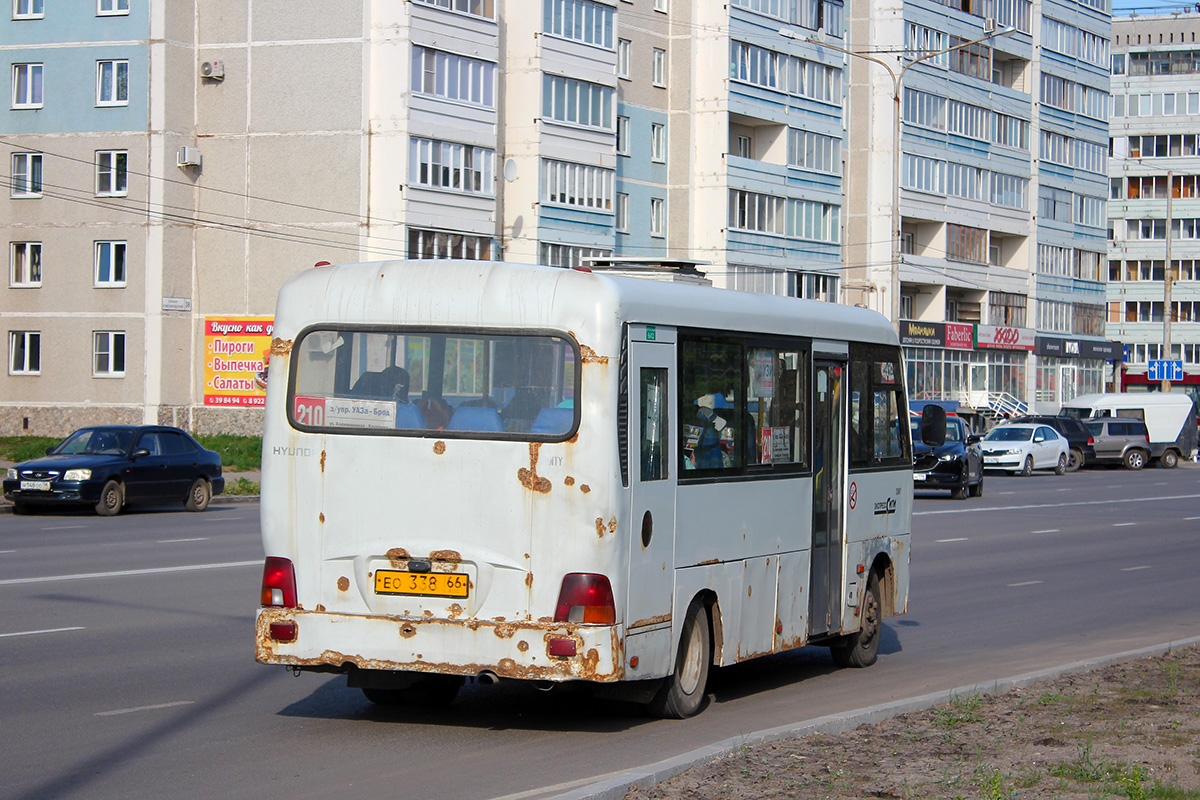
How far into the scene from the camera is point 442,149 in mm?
51031

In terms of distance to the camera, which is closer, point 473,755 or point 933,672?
point 473,755

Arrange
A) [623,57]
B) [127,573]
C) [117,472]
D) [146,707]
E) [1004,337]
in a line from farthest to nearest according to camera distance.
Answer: [1004,337] < [623,57] < [117,472] < [127,573] < [146,707]

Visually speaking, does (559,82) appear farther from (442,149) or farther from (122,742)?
(122,742)

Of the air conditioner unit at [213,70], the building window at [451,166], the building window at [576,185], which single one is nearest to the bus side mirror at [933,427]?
the building window at [451,166]

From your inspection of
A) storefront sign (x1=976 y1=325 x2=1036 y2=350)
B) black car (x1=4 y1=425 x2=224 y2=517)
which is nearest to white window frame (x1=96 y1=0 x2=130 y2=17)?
black car (x1=4 y1=425 x2=224 y2=517)

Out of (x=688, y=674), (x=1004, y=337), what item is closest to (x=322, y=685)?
(x=688, y=674)

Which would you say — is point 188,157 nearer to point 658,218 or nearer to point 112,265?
point 112,265

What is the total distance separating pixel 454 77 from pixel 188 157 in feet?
30.5

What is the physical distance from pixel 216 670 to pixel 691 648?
341 centimetres

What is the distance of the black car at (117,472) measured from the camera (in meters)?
25.6

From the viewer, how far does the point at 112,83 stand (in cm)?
5316

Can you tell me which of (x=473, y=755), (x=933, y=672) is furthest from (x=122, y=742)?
(x=933, y=672)

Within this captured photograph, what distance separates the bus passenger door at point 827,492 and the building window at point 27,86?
160ft

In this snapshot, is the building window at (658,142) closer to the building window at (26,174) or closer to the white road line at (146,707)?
the building window at (26,174)
